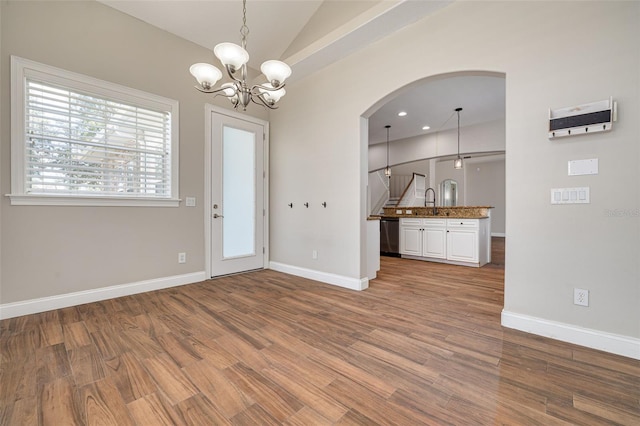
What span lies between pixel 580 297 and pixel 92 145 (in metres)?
4.68

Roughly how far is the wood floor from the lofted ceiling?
259 cm

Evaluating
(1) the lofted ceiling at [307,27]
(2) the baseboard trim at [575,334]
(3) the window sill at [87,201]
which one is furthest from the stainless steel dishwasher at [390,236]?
(3) the window sill at [87,201]

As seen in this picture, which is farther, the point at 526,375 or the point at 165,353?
the point at 165,353

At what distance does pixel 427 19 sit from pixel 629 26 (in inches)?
60.4

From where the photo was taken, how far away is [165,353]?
1.85 meters

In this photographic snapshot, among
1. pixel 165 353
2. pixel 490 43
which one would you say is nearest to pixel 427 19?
pixel 490 43

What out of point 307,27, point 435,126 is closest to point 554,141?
point 307,27

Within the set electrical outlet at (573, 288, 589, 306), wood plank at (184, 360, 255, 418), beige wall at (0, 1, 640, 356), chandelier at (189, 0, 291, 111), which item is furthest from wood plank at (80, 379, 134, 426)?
electrical outlet at (573, 288, 589, 306)

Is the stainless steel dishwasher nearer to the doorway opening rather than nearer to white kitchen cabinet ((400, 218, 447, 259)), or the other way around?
white kitchen cabinet ((400, 218, 447, 259))

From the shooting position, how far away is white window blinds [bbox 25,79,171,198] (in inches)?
102

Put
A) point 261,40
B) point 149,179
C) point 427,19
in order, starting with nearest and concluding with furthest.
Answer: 1. point 427,19
2. point 149,179
3. point 261,40

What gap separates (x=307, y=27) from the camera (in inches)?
151

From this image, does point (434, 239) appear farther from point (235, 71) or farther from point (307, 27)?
point (235, 71)

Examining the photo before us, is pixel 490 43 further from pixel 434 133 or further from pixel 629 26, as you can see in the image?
pixel 434 133
